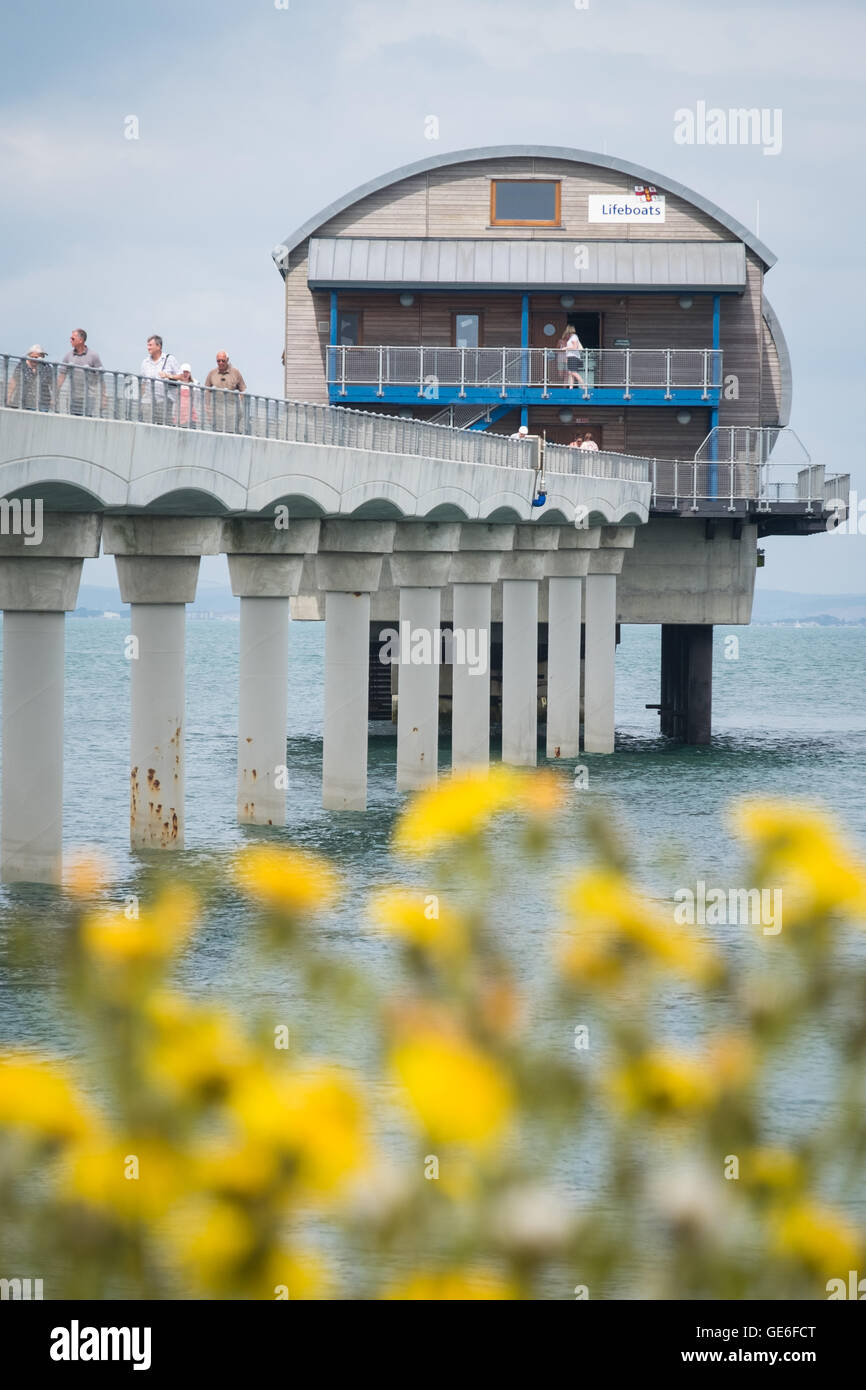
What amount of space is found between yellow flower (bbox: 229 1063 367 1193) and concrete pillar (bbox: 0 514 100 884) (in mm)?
23766

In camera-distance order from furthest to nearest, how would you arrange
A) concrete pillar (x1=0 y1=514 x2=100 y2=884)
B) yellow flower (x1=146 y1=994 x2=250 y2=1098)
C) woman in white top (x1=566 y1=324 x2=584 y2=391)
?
1. woman in white top (x1=566 y1=324 x2=584 y2=391)
2. concrete pillar (x1=0 y1=514 x2=100 y2=884)
3. yellow flower (x1=146 y1=994 x2=250 y2=1098)

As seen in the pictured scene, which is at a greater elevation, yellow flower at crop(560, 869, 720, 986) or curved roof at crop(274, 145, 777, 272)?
Answer: curved roof at crop(274, 145, 777, 272)

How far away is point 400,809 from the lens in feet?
130

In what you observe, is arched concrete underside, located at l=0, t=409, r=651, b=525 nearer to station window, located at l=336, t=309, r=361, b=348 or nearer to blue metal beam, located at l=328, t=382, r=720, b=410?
blue metal beam, located at l=328, t=382, r=720, b=410

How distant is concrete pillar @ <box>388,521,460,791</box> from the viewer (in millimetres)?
41906

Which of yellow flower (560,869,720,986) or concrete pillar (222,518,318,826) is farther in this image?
concrete pillar (222,518,318,826)

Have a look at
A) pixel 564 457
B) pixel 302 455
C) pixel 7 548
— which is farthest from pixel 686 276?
pixel 7 548

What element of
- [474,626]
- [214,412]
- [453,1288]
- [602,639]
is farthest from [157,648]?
[453,1288]

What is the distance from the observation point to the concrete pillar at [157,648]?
101 feet

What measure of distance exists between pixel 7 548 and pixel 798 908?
23.8 m

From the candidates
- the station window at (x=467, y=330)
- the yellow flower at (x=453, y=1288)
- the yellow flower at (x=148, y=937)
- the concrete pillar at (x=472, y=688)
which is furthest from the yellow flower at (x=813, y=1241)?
the station window at (x=467, y=330)

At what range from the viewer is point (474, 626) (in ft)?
151

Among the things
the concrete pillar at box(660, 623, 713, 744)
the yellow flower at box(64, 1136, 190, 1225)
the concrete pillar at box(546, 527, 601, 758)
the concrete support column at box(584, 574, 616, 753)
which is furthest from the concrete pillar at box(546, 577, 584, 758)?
the yellow flower at box(64, 1136, 190, 1225)

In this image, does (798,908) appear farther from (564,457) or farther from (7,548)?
(564,457)
